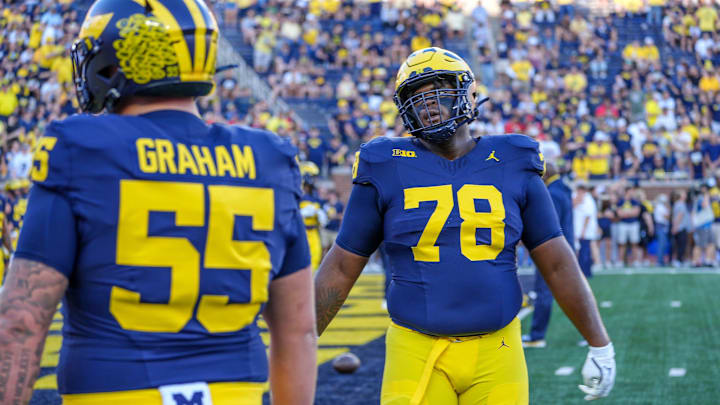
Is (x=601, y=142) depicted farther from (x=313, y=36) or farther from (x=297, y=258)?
(x=297, y=258)

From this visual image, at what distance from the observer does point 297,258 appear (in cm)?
231

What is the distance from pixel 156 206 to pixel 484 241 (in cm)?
149

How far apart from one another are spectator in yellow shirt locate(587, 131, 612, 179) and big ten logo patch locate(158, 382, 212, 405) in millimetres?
19178

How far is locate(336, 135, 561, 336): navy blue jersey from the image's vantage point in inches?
127

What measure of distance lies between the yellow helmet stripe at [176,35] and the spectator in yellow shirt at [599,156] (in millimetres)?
19069

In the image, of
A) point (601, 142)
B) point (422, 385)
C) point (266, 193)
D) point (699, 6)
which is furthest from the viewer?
point (699, 6)

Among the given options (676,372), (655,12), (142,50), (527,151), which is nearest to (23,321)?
(142,50)

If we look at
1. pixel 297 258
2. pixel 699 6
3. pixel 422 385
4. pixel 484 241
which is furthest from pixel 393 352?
pixel 699 6

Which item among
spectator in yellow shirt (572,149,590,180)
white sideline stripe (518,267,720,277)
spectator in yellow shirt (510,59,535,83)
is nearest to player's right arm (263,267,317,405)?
white sideline stripe (518,267,720,277)

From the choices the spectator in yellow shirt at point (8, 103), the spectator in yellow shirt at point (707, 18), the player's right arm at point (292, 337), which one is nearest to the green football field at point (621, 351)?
the player's right arm at point (292, 337)

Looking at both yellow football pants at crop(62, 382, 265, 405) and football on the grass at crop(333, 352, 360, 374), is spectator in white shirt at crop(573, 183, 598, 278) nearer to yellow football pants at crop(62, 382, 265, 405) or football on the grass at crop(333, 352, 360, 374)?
football on the grass at crop(333, 352, 360, 374)

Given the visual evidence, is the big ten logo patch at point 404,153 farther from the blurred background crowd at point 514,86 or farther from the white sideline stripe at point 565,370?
the blurred background crowd at point 514,86

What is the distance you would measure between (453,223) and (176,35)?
4.52ft

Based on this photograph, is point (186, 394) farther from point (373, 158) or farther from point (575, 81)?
point (575, 81)
